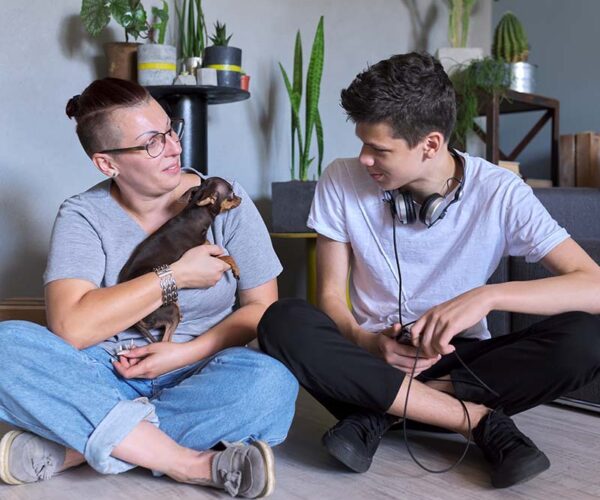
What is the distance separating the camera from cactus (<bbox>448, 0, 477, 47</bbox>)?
4.03 meters

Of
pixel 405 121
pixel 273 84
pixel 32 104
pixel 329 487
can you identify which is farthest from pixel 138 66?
pixel 329 487

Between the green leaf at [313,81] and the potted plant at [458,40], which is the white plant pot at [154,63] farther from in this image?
the potted plant at [458,40]

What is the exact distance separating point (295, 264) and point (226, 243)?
194 cm

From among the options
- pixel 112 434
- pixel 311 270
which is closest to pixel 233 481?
pixel 112 434

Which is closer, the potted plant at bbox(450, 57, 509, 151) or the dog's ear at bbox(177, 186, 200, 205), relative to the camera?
the dog's ear at bbox(177, 186, 200, 205)

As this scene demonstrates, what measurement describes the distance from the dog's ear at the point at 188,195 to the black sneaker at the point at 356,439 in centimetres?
62

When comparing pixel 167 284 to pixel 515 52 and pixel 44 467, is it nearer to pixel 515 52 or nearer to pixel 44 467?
pixel 44 467

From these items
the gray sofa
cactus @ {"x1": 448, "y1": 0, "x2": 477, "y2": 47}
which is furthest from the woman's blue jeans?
cactus @ {"x1": 448, "y1": 0, "x2": 477, "y2": 47}

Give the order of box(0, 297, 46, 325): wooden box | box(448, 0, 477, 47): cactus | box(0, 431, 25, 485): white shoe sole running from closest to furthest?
box(0, 431, 25, 485): white shoe sole < box(0, 297, 46, 325): wooden box < box(448, 0, 477, 47): cactus

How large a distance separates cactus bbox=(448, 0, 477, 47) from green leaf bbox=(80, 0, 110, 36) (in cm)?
192

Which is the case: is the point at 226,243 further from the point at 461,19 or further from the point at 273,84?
the point at 461,19

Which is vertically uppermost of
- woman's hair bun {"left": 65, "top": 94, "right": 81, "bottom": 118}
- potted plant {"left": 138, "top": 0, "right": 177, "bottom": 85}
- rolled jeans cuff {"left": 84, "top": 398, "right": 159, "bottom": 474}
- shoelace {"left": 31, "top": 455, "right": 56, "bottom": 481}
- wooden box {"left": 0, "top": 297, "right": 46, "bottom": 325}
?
potted plant {"left": 138, "top": 0, "right": 177, "bottom": 85}

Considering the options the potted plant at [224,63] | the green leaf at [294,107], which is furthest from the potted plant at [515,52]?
the potted plant at [224,63]

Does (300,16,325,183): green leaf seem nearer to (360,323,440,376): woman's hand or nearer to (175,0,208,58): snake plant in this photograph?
(175,0,208,58): snake plant
